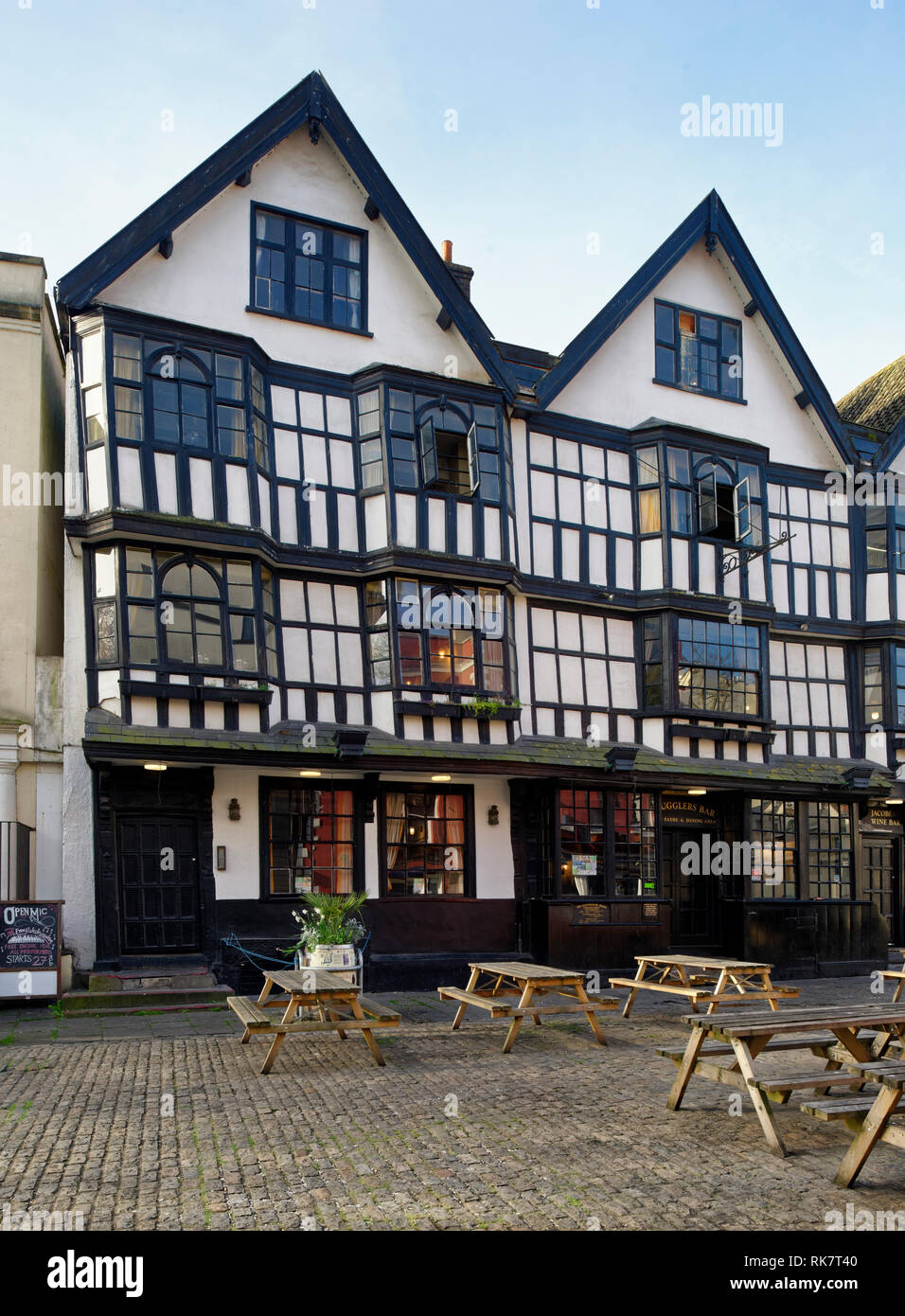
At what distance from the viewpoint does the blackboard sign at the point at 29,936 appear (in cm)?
1241

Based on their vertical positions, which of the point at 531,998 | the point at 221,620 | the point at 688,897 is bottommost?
the point at 688,897

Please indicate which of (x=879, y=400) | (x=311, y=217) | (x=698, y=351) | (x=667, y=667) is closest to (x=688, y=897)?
(x=667, y=667)

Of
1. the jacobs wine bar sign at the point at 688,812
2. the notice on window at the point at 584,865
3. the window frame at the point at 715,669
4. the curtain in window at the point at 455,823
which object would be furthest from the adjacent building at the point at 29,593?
the jacobs wine bar sign at the point at 688,812

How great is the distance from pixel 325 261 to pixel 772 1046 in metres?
13.5

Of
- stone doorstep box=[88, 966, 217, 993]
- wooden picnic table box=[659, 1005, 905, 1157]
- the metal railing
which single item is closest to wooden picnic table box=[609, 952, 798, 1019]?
wooden picnic table box=[659, 1005, 905, 1157]

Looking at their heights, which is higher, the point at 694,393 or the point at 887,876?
the point at 694,393

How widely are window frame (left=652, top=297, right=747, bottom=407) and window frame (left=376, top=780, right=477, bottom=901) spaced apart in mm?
8605

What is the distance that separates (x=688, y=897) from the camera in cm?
1872

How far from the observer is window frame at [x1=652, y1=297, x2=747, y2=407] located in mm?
19266

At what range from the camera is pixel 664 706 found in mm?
17875

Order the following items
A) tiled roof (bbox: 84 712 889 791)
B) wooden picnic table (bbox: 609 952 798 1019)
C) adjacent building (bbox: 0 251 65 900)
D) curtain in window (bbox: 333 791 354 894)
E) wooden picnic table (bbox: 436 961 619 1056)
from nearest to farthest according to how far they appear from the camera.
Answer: wooden picnic table (bbox: 436 961 619 1056) → wooden picnic table (bbox: 609 952 798 1019) → tiled roof (bbox: 84 712 889 791) → adjacent building (bbox: 0 251 65 900) → curtain in window (bbox: 333 791 354 894)

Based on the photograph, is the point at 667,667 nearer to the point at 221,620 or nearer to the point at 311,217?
the point at 221,620

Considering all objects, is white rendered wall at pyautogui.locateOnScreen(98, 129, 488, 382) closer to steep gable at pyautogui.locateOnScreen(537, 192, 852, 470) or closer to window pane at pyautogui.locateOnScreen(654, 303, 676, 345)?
steep gable at pyautogui.locateOnScreen(537, 192, 852, 470)

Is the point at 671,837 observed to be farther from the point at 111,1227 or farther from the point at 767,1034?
the point at 111,1227
